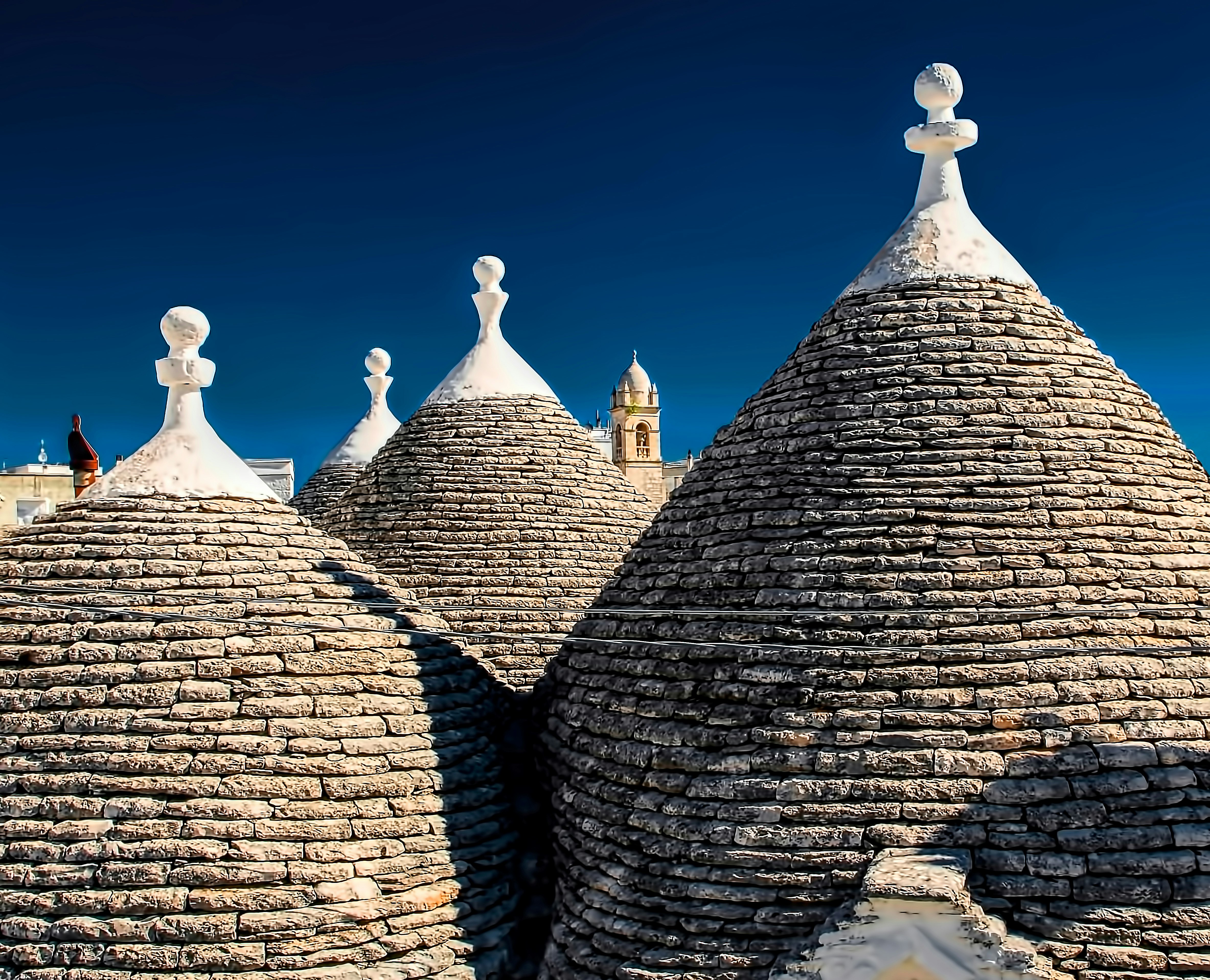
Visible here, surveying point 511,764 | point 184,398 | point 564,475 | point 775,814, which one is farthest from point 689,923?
point 564,475

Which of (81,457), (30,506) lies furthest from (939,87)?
(30,506)

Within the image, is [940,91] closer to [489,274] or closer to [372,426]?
[489,274]

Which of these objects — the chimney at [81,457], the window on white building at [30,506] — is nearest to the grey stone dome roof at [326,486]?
the chimney at [81,457]

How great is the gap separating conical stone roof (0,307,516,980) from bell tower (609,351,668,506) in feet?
84.3

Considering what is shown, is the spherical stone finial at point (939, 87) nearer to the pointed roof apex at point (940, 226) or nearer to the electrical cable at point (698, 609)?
the pointed roof apex at point (940, 226)

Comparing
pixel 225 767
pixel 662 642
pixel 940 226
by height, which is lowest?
pixel 225 767

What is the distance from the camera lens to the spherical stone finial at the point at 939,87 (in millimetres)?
8617

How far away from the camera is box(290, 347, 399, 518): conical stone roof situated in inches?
739

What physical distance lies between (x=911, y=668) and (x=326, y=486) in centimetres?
1354

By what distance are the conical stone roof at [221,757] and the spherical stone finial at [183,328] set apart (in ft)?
0.13

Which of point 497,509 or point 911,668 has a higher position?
point 497,509

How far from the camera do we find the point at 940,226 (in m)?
8.51

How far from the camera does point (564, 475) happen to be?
12836mm

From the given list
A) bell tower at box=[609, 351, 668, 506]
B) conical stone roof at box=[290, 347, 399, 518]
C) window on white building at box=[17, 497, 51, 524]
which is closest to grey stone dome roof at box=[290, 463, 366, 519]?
conical stone roof at box=[290, 347, 399, 518]
